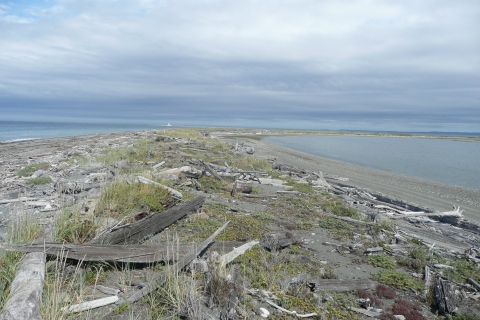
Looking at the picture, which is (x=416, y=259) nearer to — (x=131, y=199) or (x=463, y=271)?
(x=463, y=271)

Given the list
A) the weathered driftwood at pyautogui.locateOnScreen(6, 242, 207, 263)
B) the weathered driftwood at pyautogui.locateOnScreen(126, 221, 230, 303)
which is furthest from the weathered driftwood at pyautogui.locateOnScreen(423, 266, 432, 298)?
the weathered driftwood at pyautogui.locateOnScreen(6, 242, 207, 263)

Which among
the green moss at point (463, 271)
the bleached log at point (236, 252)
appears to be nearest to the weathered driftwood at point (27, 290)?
the bleached log at point (236, 252)

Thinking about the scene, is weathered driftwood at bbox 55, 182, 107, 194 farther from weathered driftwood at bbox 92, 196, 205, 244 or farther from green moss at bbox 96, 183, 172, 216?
weathered driftwood at bbox 92, 196, 205, 244

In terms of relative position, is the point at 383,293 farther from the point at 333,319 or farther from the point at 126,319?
the point at 126,319

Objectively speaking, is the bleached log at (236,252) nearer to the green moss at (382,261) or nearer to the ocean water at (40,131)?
the green moss at (382,261)

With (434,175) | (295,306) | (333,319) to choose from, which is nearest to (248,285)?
(295,306)

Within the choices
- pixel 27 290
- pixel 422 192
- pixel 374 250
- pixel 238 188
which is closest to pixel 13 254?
pixel 27 290
